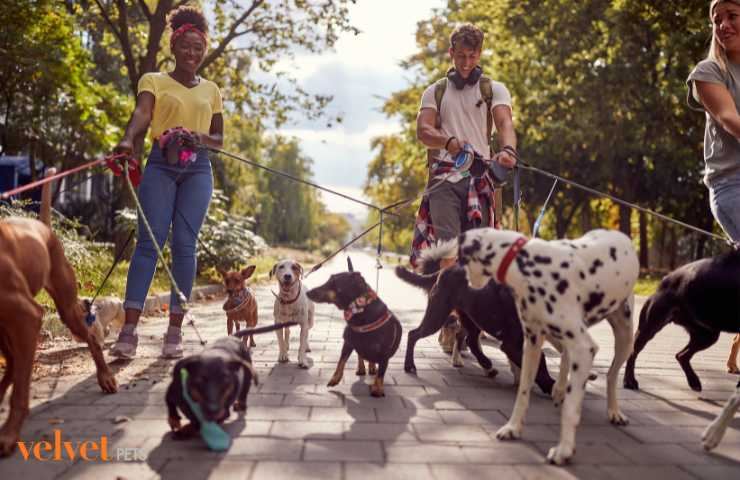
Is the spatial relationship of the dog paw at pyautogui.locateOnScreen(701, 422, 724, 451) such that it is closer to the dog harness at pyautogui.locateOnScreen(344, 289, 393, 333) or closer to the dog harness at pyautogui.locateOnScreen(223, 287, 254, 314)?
the dog harness at pyautogui.locateOnScreen(344, 289, 393, 333)

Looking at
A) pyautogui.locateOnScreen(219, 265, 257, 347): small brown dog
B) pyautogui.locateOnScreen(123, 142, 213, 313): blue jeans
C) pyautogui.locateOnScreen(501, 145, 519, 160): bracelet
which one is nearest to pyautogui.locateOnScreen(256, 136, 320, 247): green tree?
pyautogui.locateOnScreen(219, 265, 257, 347): small brown dog

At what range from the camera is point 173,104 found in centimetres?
503

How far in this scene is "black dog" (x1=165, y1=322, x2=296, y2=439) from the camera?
9.05 feet

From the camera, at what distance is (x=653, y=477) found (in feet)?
8.64

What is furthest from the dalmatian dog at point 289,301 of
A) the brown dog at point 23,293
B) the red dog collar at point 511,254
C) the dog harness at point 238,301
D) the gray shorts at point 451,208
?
the red dog collar at point 511,254

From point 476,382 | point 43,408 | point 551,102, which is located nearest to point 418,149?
point 551,102

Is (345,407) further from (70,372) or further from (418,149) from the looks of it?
(418,149)

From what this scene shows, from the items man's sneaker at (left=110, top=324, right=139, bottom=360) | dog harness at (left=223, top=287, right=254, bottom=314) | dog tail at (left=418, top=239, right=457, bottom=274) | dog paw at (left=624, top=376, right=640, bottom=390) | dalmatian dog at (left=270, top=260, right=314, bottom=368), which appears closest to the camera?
dog tail at (left=418, top=239, right=457, bottom=274)

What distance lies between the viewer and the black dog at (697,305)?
364cm

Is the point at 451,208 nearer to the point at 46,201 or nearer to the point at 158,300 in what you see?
the point at 46,201

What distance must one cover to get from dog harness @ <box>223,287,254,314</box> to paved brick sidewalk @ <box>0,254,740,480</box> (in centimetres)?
99

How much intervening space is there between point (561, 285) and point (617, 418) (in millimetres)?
1133

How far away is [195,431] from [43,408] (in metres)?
1.14

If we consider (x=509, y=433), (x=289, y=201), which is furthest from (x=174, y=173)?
(x=289, y=201)
